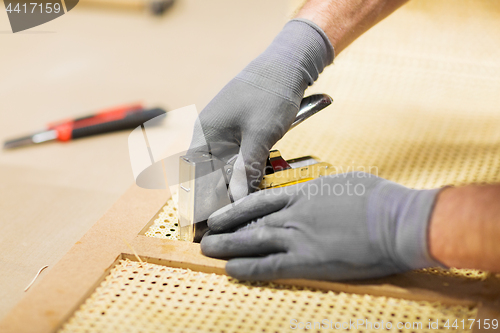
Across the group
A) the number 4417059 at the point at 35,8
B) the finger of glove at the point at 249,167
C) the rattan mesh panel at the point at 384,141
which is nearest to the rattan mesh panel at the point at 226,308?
the rattan mesh panel at the point at 384,141

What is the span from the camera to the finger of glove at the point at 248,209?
628 mm

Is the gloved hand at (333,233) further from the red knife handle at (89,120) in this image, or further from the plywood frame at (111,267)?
the red knife handle at (89,120)

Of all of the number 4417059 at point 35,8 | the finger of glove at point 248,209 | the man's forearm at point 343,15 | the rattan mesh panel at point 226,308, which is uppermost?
the number 4417059 at point 35,8

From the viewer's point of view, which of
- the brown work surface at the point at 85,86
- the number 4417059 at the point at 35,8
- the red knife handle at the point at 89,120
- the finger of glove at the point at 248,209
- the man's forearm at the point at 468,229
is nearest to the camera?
the man's forearm at the point at 468,229

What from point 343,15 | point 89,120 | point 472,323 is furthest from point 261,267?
point 89,120

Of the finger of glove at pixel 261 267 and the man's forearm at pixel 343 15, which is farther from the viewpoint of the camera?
the man's forearm at pixel 343 15

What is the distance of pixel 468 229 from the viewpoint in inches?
20.2

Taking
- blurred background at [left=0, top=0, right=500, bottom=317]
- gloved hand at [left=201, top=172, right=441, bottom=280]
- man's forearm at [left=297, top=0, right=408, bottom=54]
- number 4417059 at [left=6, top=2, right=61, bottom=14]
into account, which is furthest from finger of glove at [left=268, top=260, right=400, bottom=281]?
number 4417059 at [left=6, top=2, right=61, bottom=14]

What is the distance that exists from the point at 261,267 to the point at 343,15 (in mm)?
679

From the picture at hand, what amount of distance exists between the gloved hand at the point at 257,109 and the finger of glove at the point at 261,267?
13cm

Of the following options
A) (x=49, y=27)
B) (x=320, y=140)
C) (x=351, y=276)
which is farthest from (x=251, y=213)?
(x=49, y=27)

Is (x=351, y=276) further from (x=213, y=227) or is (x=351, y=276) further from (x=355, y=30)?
(x=355, y=30)

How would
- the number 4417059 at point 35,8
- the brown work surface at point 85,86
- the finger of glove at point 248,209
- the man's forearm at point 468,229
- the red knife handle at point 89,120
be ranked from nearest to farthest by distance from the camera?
the man's forearm at point 468,229 < the finger of glove at point 248,209 < the brown work surface at point 85,86 < the red knife handle at point 89,120 < the number 4417059 at point 35,8

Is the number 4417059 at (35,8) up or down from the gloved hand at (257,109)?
up
